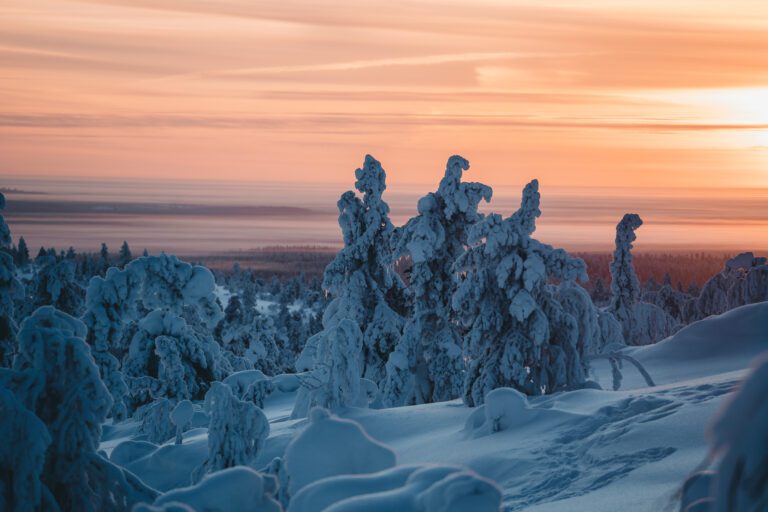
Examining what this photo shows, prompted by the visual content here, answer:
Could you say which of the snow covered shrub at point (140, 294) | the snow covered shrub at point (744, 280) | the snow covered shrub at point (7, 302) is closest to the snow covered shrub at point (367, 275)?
the snow covered shrub at point (140, 294)

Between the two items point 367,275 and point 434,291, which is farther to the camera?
point 367,275

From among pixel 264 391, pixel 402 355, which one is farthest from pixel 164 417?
pixel 402 355

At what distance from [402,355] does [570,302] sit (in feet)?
24.3

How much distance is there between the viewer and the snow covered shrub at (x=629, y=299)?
46.1m

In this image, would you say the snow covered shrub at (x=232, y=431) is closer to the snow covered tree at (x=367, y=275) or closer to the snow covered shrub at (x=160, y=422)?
the snow covered shrub at (x=160, y=422)

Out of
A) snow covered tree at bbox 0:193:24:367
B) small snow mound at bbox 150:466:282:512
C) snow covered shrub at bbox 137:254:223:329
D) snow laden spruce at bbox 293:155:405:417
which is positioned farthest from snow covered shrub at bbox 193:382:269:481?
snow laden spruce at bbox 293:155:405:417

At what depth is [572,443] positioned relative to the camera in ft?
43.1

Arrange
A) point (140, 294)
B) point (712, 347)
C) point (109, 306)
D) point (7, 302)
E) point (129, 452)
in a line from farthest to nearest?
point (712, 347) < point (140, 294) < point (109, 306) < point (129, 452) < point (7, 302)

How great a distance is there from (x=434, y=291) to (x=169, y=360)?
919cm

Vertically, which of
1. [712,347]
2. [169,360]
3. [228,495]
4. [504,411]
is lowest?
[169,360]

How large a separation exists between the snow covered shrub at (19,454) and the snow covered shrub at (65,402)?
12.5 inches

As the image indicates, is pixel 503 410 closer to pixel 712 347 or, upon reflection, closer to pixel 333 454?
pixel 333 454

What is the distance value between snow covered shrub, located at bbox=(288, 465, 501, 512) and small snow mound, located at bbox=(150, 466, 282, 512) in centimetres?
99

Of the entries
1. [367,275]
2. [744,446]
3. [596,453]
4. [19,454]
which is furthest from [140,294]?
[744,446]
